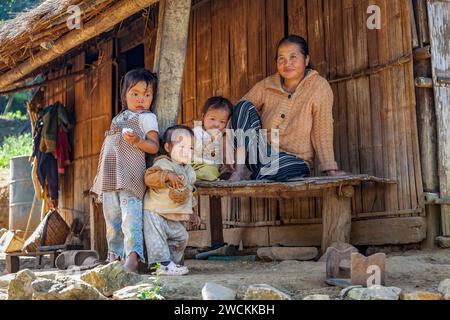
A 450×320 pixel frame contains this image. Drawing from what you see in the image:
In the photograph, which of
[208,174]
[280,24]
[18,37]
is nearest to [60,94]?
[18,37]

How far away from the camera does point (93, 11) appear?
571 cm

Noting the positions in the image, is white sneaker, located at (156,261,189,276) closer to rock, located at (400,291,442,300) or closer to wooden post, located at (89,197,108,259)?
rock, located at (400,291,442,300)

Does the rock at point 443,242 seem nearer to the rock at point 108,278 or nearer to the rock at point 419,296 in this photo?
the rock at point 419,296

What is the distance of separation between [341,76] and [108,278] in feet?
10.2

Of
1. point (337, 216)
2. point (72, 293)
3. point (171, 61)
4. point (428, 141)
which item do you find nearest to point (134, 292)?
point (72, 293)

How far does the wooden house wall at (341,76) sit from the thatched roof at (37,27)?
1.76 meters

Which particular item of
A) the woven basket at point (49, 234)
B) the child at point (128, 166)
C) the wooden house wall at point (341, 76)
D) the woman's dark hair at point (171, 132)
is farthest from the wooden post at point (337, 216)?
→ the woven basket at point (49, 234)

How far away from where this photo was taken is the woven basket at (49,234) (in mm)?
7848

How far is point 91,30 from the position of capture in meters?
5.92

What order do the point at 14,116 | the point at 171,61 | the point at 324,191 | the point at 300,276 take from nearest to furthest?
the point at 300,276 < the point at 171,61 < the point at 324,191 < the point at 14,116

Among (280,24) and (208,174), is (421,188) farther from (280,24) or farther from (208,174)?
(280,24)

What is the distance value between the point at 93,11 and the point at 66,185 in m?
4.36

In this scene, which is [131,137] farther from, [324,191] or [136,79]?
[324,191]

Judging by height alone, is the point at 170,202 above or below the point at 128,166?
below
